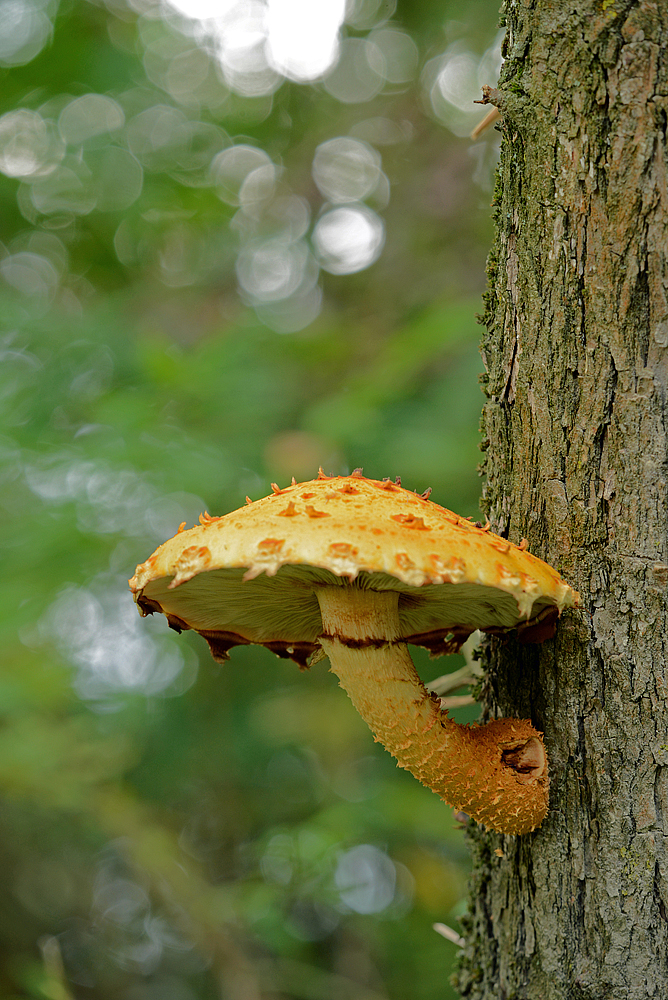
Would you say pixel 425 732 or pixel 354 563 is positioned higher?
pixel 354 563

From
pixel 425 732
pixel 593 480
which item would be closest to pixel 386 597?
pixel 425 732

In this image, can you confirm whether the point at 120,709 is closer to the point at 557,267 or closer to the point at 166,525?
the point at 166,525

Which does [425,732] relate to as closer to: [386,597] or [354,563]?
[386,597]

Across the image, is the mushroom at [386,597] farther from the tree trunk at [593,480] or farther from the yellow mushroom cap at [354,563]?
the tree trunk at [593,480]

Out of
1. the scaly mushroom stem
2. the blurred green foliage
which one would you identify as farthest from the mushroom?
the blurred green foliage

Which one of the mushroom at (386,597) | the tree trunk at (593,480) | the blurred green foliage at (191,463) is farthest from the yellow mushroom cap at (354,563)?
the blurred green foliage at (191,463)

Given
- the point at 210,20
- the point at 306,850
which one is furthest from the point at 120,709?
the point at 210,20
